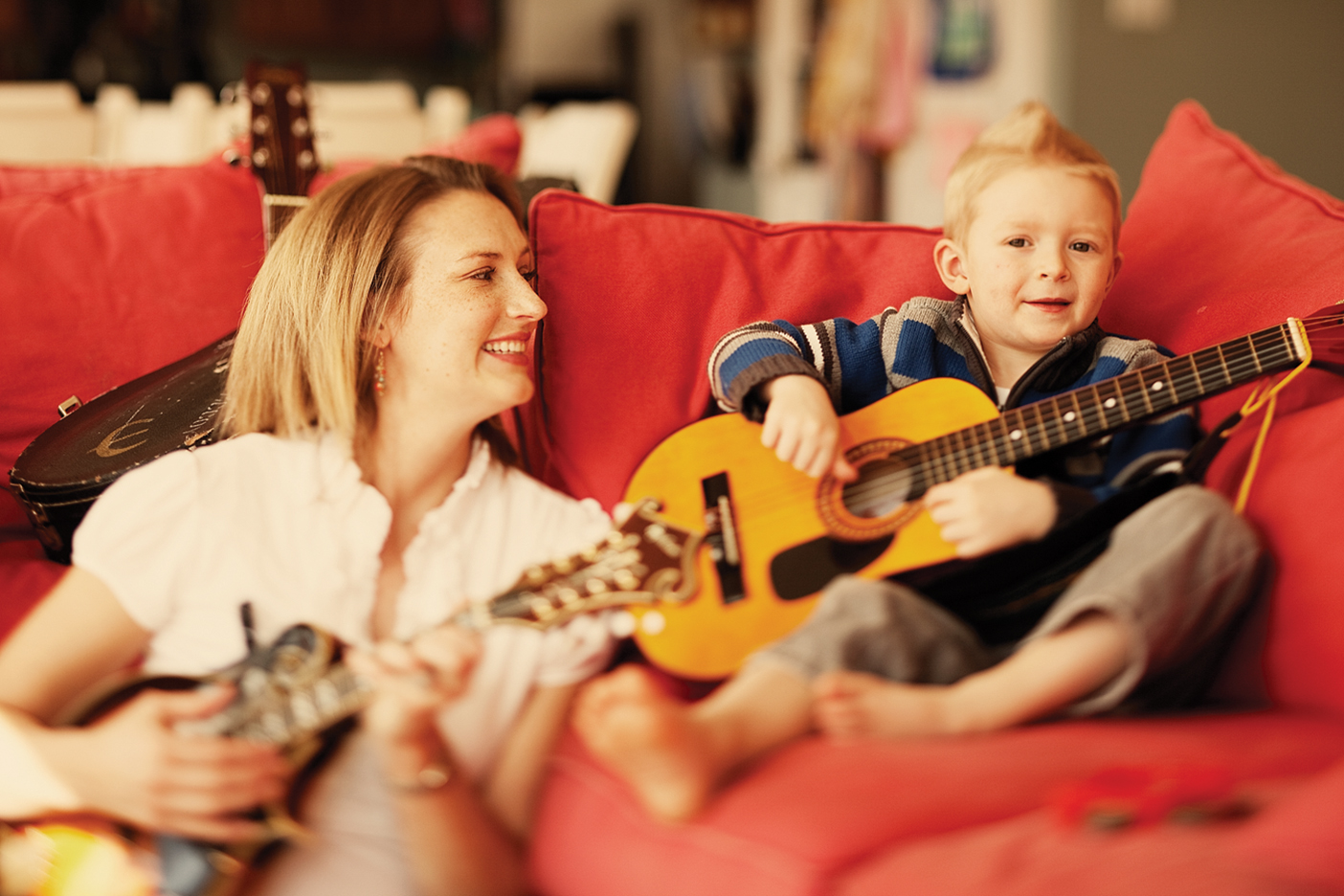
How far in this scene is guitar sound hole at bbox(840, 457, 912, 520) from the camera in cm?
75

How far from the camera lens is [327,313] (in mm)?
759

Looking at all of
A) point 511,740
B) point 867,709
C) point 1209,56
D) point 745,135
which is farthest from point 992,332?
point 745,135

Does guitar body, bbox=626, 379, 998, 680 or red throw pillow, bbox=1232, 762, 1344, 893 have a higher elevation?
guitar body, bbox=626, 379, 998, 680

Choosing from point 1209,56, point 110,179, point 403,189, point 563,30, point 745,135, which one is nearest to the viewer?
point 403,189

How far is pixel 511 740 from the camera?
626 millimetres

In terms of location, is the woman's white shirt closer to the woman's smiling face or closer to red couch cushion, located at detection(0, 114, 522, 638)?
the woman's smiling face

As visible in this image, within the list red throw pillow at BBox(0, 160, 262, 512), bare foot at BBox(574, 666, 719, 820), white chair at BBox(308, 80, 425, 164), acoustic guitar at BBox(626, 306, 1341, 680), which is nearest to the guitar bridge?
acoustic guitar at BBox(626, 306, 1341, 680)

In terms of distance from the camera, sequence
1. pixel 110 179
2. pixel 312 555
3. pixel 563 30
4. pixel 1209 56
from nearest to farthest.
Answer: pixel 312 555 → pixel 110 179 → pixel 1209 56 → pixel 563 30

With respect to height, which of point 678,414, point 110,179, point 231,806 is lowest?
point 231,806

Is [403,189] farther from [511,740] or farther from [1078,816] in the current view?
[1078,816]

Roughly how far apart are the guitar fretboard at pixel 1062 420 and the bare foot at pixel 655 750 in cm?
22

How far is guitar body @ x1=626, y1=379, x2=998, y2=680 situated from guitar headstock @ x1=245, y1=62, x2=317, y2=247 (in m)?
0.55

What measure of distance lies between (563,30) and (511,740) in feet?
18.1

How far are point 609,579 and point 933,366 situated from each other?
1.12 feet
